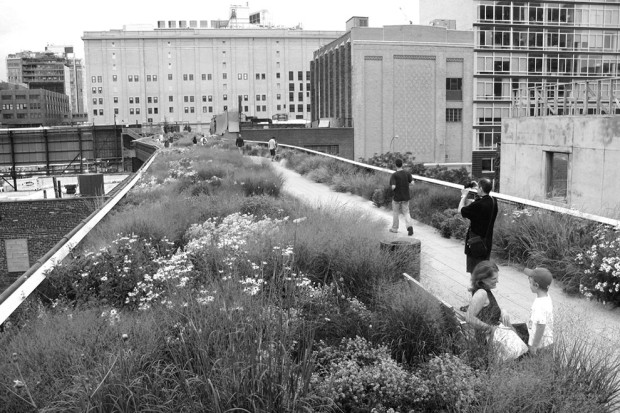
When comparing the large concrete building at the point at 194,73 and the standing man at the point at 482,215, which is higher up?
the large concrete building at the point at 194,73

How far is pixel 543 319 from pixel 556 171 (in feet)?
62.4

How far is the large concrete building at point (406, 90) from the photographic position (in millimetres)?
77500

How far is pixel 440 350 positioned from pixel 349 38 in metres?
74.2

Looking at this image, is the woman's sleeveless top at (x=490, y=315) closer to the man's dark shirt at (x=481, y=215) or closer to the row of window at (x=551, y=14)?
the man's dark shirt at (x=481, y=215)

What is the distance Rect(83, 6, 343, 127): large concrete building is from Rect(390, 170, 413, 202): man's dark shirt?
116368mm

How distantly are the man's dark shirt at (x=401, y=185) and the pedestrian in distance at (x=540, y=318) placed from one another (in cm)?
715

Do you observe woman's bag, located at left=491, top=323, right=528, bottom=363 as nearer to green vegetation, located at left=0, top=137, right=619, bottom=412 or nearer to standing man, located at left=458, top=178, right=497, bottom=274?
green vegetation, located at left=0, top=137, right=619, bottom=412

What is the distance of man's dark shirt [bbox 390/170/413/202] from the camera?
13750 mm

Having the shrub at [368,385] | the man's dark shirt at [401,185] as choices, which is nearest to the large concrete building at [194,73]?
Answer: the man's dark shirt at [401,185]

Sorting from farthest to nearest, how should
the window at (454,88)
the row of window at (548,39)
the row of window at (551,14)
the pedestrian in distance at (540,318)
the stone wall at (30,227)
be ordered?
Result: the row of window at (548,39)
the row of window at (551,14)
the window at (454,88)
the stone wall at (30,227)
the pedestrian in distance at (540,318)

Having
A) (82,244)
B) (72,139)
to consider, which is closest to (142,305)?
(82,244)

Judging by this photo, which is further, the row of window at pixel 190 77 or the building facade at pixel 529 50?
the row of window at pixel 190 77

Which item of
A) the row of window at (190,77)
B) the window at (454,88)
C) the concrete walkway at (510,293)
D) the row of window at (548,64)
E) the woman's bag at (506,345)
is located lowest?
the concrete walkway at (510,293)

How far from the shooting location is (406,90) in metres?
79.2
